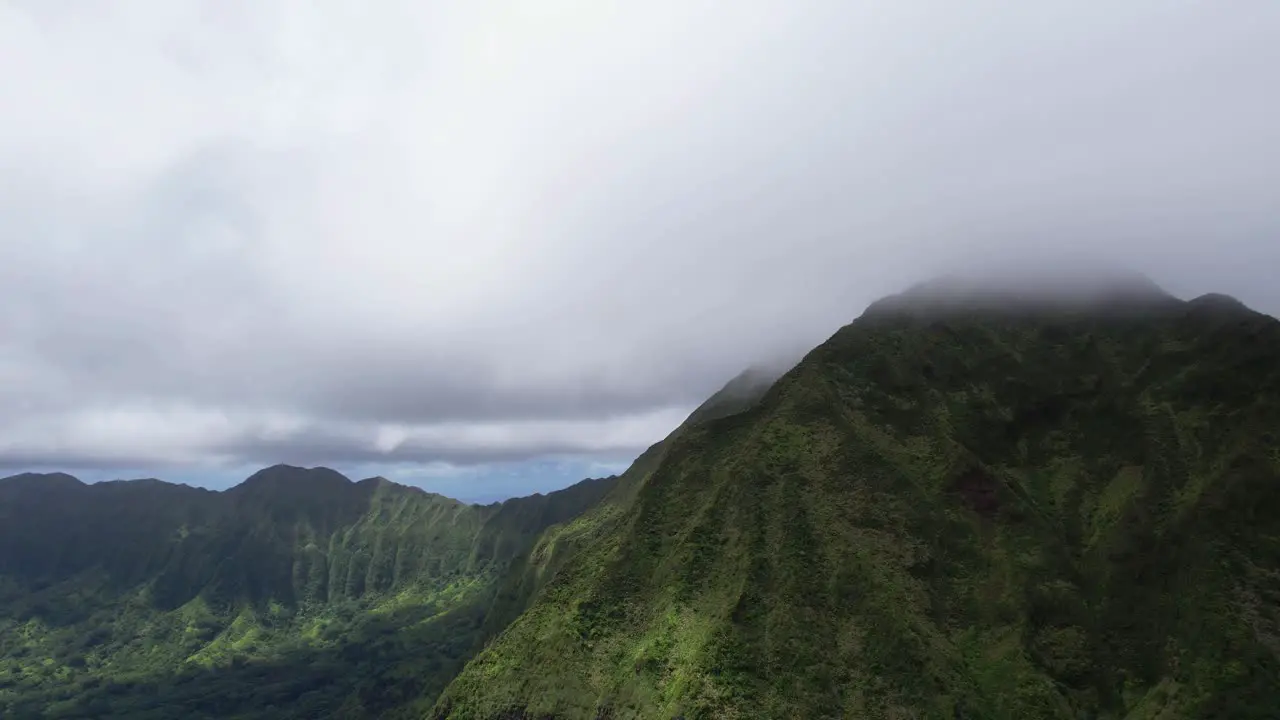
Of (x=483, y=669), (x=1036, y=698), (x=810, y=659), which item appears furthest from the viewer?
(x=483, y=669)

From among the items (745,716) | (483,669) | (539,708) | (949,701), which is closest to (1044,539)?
(949,701)

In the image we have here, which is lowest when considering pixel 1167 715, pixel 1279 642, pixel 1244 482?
pixel 1167 715

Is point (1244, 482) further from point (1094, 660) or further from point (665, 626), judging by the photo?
point (665, 626)

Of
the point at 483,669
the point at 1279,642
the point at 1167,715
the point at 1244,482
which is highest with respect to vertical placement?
the point at 1244,482

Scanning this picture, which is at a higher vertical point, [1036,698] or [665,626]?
[665,626]

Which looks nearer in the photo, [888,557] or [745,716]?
[745,716]

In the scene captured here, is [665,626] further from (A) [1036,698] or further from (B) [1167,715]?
(B) [1167,715]

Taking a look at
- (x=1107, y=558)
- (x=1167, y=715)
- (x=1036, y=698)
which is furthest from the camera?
(x=1107, y=558)

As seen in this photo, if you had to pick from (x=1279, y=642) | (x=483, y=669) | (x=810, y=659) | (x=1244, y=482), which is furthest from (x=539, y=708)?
(x=1244, y=482)

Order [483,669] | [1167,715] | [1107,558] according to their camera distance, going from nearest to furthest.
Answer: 1. [1167,715]
2. [1107,558]
3. [483,669]
